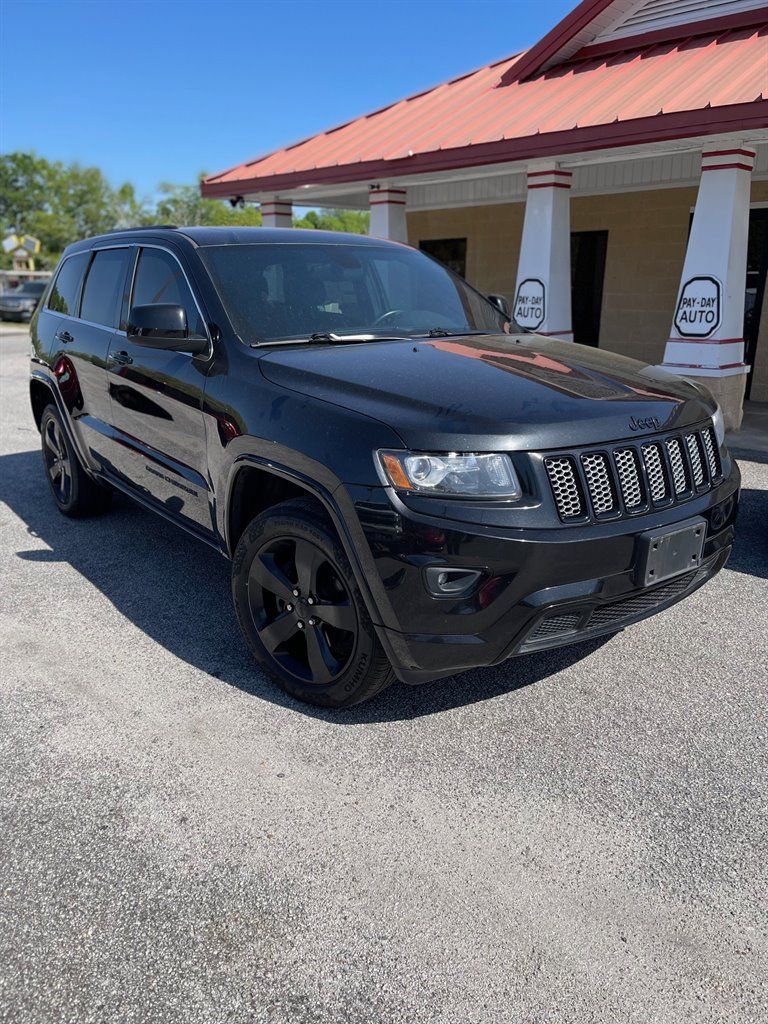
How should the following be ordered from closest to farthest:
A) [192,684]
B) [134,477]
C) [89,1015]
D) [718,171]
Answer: [89,1015] → [192,684] → [134,477] → [718,171]

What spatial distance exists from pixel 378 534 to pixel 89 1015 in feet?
4.94

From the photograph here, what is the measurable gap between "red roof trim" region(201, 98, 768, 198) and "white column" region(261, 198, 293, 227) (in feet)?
4.30

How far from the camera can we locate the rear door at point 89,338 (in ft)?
15.1

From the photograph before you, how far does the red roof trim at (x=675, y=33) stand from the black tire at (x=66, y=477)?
28.6 feet

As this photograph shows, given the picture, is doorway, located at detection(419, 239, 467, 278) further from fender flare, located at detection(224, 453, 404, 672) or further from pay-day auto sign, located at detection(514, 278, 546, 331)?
fender flare, located at detection(224, 453, 404, 672)

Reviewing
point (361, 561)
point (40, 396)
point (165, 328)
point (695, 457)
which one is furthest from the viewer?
point (40, 396)

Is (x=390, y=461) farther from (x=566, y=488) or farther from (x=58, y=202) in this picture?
(x=58, y=202)

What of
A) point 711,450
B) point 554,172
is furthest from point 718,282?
point 711,450

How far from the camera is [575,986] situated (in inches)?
79.2

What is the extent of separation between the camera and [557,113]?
9586mm

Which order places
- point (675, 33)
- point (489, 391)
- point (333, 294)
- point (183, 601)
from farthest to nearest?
point (675, 33) → point (183, 601) → point (333, 294) → point (489, 391)

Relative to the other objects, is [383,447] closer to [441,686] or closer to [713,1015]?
[441,686]

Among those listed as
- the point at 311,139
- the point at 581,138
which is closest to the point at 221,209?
the point at 311,139

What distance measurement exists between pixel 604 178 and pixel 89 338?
382 inches
